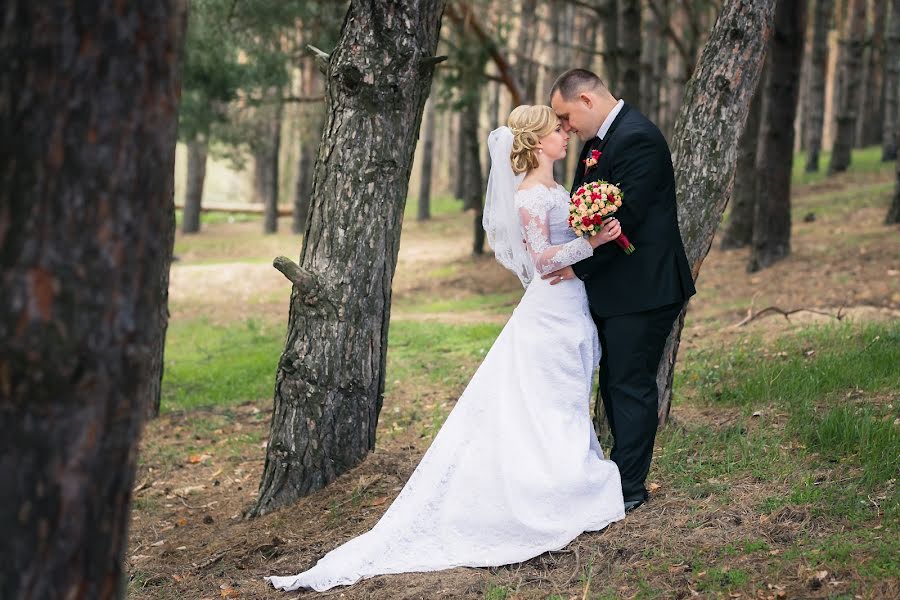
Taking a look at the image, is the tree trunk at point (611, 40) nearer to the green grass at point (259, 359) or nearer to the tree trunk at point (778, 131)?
the tree trunk at point (778, 131)

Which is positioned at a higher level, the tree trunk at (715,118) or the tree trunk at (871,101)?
the tree trunk at (871,101)

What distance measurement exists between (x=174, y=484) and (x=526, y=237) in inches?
160

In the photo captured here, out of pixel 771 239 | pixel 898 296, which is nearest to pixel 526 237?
pixel 898 296

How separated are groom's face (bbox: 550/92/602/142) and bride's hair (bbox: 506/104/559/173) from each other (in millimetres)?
66

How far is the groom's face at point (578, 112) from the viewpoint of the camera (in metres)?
5.40

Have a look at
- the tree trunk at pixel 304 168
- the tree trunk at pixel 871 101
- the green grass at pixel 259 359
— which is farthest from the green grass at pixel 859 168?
the green grass at pixel 259 359

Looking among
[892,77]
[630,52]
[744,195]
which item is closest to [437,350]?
[630,52]

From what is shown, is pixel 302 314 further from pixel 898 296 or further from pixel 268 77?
pixel 268 77

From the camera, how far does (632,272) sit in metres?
5.29

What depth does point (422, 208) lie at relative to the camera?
99.1 ft

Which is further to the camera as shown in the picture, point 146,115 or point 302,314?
point 302,314

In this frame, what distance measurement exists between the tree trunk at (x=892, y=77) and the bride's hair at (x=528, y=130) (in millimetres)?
19094

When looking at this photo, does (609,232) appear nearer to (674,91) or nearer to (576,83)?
(576,83)

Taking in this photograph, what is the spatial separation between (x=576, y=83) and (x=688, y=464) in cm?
248
